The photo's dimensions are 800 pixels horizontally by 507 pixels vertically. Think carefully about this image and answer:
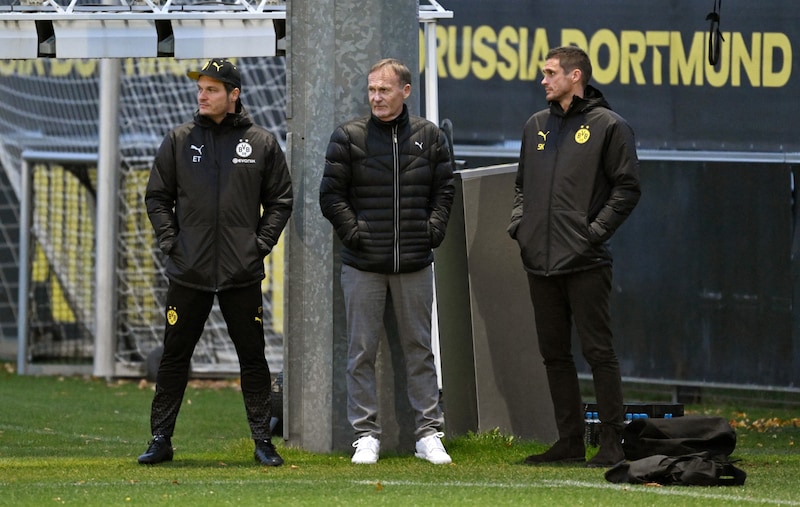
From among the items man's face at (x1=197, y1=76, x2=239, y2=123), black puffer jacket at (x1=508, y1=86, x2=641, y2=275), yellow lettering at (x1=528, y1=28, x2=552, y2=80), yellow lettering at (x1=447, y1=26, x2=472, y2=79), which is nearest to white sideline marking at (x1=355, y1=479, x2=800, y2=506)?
black puffer jacket at (x1=508, y1=86, x2=641, y2=275)

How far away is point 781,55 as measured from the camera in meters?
12.6

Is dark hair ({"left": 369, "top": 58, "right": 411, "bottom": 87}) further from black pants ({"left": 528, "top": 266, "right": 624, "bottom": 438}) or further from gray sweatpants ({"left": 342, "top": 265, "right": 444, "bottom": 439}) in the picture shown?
black pants ({"left": 528, "top": 266, "right": 624, "bottom": 438})

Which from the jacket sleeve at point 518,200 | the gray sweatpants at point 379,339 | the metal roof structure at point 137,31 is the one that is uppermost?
the metal roof structure at point 137,31

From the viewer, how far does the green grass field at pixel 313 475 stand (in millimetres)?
6770

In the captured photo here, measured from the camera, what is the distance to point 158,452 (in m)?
8.30

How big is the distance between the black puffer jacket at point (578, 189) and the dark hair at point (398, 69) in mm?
785

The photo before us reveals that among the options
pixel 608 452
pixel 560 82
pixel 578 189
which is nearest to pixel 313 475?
pixel 608 452

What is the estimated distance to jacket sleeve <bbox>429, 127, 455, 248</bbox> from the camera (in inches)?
325

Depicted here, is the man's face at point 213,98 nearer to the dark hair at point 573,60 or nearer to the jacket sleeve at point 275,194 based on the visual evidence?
the jacket sleeve at point 275,194

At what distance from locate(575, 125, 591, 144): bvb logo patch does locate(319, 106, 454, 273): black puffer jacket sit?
2.47 feet

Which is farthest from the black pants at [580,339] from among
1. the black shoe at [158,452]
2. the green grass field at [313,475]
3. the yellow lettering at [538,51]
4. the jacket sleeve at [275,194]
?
the yellow lettering at [538,51]

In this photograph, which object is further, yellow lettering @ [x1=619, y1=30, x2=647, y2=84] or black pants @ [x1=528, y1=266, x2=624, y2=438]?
yellow lettering @ [x1=619, y1=30, x2=647, y2=84]

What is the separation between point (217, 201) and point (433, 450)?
5.70 feet

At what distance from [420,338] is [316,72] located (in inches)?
61.8
